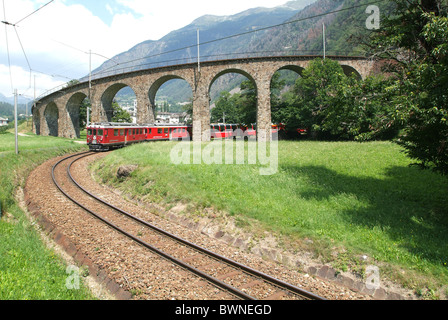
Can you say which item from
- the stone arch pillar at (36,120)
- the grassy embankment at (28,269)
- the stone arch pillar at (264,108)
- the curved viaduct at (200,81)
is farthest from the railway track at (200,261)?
the stone arch pillar at (36,120)

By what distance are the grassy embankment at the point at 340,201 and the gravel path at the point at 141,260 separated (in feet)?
3.55

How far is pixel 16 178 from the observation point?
Result: 57.9ft

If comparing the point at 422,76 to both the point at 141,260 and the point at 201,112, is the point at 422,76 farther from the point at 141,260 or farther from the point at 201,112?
the point at 201,112

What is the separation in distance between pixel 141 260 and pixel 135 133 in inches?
1033

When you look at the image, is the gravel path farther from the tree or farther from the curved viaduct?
the curved viaduct

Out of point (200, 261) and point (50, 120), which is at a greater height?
point (50, 120)

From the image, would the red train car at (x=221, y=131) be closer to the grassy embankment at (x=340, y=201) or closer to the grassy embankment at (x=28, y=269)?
the grassy embankment at (x=340, y=201)

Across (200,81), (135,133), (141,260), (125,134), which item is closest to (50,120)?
(135,133)

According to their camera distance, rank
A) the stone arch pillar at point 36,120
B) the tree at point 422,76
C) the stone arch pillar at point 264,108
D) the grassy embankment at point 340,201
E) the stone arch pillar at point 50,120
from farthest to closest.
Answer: the stone arch pillar at point 36,120, the stone arch pillar at point 50,120, the stone arch pillar at point 264,108, the tree at point 422,76, the grassy embankment at point 340,201

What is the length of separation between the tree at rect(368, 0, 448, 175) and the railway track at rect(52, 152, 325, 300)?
6217 mm

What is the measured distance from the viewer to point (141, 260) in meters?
7.91

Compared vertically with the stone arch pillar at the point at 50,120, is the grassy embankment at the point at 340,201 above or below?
below

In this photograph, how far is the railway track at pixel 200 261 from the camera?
6.55 meters
